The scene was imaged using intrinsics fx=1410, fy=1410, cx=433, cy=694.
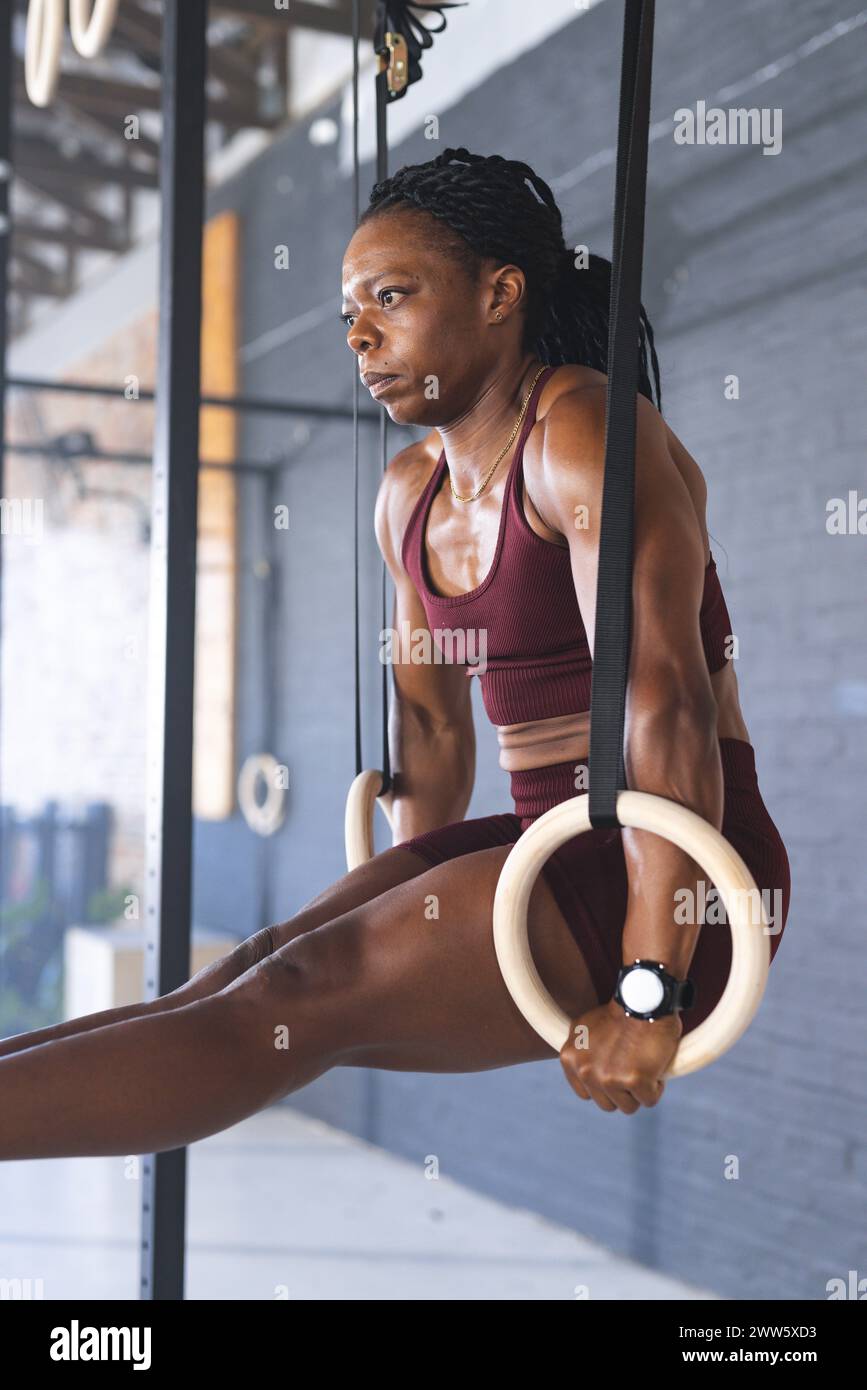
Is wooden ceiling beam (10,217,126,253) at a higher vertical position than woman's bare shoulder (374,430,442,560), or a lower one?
higher

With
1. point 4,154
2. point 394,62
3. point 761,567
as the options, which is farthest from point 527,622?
point 4,154

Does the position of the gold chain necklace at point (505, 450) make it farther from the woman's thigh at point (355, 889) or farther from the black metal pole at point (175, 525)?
the black metal pole at point (175, 525)

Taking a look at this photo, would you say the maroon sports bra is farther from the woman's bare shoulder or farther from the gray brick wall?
the gray brick wall

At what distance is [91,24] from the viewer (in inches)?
89.4

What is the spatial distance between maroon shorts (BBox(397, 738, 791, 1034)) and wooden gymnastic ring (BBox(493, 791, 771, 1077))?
0.07m

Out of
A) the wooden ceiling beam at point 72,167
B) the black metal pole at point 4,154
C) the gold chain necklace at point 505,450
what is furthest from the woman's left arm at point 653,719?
the wooden ceiling beam at point 72,167

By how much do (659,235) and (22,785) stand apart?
5.94m

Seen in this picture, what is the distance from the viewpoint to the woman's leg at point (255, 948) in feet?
4.54

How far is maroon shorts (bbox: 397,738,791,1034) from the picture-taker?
135cm

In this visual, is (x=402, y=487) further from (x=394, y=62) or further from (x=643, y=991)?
(x=643, y=991)

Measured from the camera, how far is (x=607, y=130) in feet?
12.9

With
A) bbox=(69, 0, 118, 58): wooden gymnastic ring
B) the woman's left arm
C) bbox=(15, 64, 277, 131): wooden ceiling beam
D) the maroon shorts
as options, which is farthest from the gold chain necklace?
bbox=(15, 64, 277, 131): wooden ceiling beam

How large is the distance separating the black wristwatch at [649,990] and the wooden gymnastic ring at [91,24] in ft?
5.76
